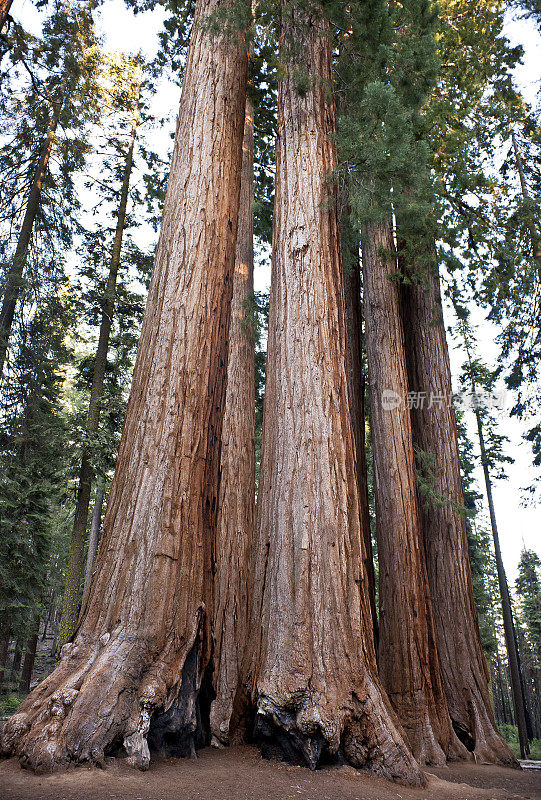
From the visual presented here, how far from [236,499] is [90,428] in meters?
6.38

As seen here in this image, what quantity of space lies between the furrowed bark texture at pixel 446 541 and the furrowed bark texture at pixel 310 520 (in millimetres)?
3417

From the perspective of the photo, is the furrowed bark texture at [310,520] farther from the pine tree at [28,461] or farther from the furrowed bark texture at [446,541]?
the pine tree at [28,461]

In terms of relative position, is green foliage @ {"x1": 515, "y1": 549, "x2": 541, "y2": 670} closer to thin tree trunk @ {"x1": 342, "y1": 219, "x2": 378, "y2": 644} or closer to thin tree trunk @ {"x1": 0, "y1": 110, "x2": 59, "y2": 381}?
thin tree trunk @ {"x1": 342, "y1": 219, "x2": 378, "y2": 644}

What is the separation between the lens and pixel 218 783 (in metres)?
2.46

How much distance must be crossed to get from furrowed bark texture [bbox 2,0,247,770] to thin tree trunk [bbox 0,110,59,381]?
25.4 feet

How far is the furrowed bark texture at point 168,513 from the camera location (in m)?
2.48

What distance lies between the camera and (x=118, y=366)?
500 inches

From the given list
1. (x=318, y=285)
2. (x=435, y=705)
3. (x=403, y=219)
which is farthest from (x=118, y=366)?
(x=435, y=705)

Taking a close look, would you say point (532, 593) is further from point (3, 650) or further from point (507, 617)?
point (3, 650)

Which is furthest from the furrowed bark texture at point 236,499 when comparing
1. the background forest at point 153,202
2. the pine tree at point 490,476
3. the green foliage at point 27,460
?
the pine tree at point 490,476

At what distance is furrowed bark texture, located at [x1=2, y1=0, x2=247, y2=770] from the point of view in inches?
97.5

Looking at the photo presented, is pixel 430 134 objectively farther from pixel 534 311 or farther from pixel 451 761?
pixel 451 761

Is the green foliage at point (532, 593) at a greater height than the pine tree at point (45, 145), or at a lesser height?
lesser

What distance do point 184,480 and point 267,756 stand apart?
5.90ft
